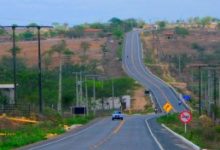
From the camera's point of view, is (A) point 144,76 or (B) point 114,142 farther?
(A) point 144,76

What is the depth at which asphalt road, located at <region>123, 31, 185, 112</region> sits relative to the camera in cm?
13050

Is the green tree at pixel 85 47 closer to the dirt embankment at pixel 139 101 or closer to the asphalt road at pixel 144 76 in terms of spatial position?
the asphalt road at pixel 144 76

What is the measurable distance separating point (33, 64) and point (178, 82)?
26976mm

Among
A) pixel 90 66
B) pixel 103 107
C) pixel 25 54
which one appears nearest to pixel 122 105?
pixel 103 107

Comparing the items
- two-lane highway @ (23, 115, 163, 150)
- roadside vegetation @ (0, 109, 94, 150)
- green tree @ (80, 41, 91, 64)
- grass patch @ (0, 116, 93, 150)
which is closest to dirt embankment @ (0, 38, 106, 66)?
green tree @ (80, 41, 91, 64)

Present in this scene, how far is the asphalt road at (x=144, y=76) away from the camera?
13050 cm

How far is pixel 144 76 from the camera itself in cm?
15362

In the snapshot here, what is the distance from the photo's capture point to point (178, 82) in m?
153

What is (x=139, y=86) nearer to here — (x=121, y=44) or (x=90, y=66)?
(x=90, y=66)

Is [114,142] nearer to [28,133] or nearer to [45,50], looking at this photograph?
[28,133]

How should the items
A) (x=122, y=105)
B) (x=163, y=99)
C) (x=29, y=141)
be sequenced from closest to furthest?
(x=29, y=141), (x=163, y=99), (x=122, y=105)

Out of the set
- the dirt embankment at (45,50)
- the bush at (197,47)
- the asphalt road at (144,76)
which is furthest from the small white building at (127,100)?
the bush at (197,47)

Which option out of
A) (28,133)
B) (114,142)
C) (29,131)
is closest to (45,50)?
(29,131)

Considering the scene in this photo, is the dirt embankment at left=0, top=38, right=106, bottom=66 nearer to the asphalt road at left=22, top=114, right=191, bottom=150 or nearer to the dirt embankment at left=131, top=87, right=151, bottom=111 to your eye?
the dirt embankment at left=131, top=87, right=151, bottom=111
